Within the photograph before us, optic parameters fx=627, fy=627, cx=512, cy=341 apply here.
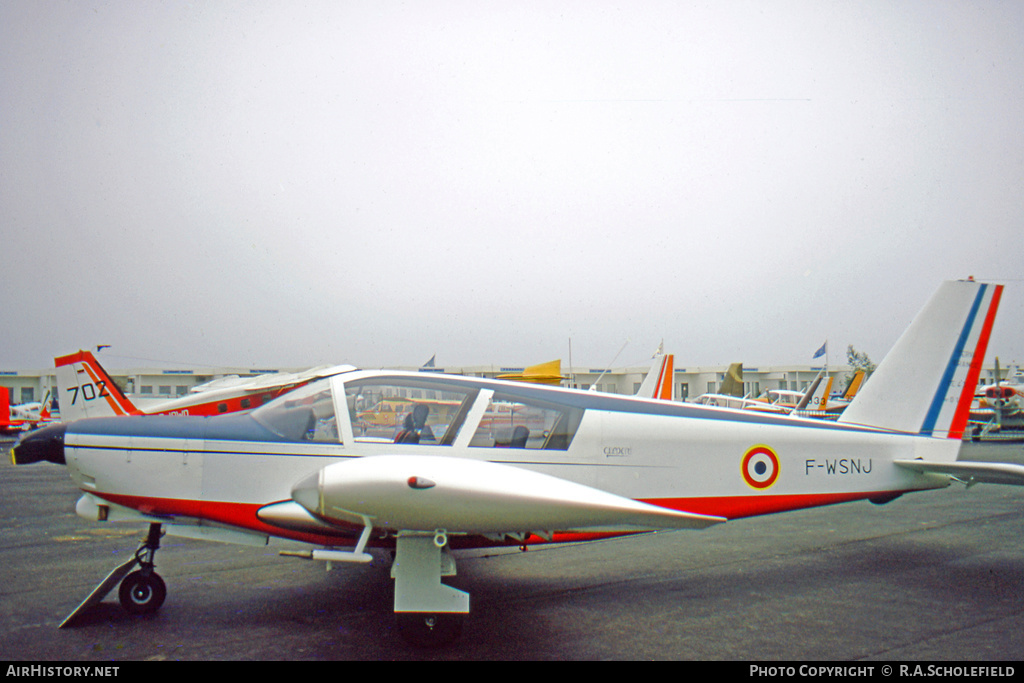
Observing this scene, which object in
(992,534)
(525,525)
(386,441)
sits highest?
(386,441)

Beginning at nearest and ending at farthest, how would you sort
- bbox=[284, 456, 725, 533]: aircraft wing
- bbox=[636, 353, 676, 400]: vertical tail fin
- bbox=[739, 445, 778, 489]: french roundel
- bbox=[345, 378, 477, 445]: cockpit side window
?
bbox=[284, 456, 725, 533]: aircraft wing → bbox=[345, 378, 477, 445]: cockpit side window → bbox=[739, 445, 778, 489]: french roundel → bbox=[636, 353, 676, 400]: vertical tail fin

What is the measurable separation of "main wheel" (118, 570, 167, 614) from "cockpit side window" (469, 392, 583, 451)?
8.59ft

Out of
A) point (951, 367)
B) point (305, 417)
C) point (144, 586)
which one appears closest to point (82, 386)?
point (144, 586)

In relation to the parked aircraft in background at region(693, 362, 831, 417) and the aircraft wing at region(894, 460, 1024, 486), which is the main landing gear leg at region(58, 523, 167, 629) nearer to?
the aircraft wing at region(894, 460, 1024, 486)

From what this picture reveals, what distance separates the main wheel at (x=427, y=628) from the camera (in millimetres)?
3971

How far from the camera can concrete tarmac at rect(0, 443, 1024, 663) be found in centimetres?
398

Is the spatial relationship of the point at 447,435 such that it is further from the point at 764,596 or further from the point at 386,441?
the point at 764,596

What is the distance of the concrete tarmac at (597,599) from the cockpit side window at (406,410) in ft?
4.46

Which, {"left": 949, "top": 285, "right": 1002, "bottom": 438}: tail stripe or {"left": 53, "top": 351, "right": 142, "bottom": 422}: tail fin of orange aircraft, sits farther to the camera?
{"left": 53, "top": 351, "right": 142, "bottom": 422}: tail fin of orange aircraft

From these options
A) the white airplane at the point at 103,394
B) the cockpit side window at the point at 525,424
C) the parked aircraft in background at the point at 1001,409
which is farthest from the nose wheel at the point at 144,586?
the parked aircraft in background at the point at 1001,409

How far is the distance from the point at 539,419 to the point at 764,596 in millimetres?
2401

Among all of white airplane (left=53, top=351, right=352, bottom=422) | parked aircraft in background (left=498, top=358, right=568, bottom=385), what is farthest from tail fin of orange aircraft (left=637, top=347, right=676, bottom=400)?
white airplane (left=53, top=351, right=352, bottom=422)

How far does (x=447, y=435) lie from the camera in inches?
182

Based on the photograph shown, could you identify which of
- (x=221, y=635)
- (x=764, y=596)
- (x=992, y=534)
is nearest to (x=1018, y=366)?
(x=992, y=534)
